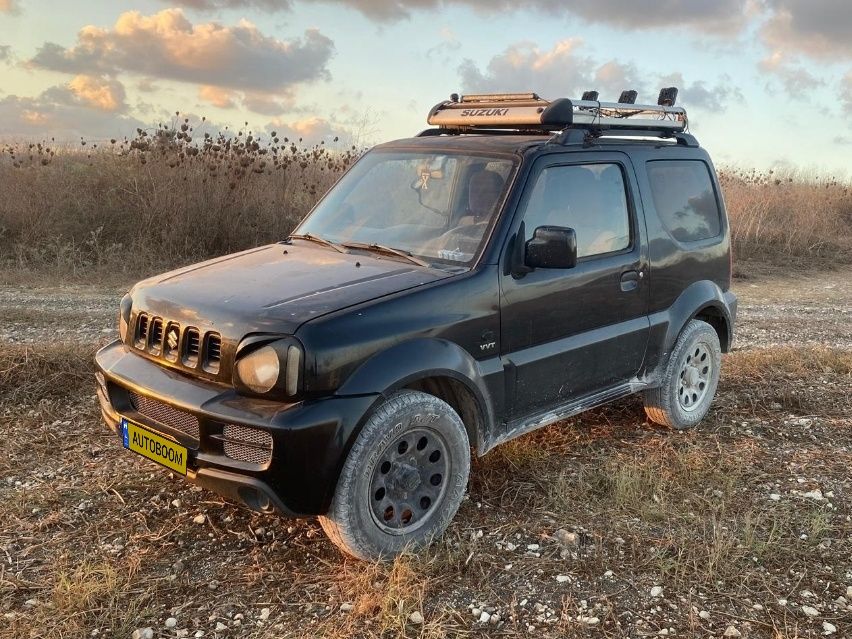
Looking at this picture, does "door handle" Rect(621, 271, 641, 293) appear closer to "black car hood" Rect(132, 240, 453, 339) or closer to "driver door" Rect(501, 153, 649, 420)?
"driver door" Rect(501, 153, 649, 420)

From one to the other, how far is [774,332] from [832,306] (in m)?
2.59

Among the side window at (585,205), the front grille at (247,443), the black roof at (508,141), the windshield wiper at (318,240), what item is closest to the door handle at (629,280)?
the side window at (585,205)

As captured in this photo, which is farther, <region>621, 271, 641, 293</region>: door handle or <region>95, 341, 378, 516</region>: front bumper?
<region>621, 271, 641, 293</region>: door handle

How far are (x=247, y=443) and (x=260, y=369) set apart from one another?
30 cm

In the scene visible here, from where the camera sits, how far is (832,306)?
10.2 m

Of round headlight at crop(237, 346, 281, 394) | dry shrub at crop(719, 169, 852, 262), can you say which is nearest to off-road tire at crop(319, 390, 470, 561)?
round headlight at crop(237, 346, 281, 394)

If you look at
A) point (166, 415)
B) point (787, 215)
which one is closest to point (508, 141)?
point (166, 415)

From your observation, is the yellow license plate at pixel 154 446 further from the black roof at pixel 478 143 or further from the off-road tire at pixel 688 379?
the off-road tire at pixel 688 379

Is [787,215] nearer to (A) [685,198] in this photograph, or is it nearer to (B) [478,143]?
(A) [685,198]

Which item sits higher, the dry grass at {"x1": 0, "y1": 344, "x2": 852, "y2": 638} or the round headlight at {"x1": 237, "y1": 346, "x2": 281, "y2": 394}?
the round headlight at {"x1": 237, "y1": 346, "x2": 281, "y2": 394}

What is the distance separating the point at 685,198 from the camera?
198 inches

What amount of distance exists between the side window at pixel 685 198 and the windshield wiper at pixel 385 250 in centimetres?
180

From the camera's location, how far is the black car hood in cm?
313

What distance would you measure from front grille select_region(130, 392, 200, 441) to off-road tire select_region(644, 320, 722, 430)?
3.02m
